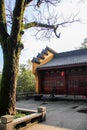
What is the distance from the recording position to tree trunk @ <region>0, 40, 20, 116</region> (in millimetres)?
8281

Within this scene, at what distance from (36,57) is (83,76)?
6.16m

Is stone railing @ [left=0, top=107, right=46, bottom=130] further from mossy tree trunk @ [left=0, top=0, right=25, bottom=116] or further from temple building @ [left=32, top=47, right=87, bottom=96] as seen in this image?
temple building @ [left=32, top=47, right=87, bottom=96]

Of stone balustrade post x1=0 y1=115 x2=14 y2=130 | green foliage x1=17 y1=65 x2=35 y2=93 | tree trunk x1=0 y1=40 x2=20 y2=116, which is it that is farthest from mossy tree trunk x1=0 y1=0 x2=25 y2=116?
green foliage x1=17 y1=65 x2=35 y2=93

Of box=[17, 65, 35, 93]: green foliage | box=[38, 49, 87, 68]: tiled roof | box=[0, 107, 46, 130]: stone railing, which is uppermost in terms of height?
box=[38, 49, 87, 68]: tiled roof

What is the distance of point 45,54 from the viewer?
70.8 ft

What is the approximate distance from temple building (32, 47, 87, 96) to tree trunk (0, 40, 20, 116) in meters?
8.98

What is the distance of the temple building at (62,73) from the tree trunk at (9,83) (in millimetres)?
8980

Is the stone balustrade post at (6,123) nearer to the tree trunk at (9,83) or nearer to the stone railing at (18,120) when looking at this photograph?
the stone railing at (18,120)

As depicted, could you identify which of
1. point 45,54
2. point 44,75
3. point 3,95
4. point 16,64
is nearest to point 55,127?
point 3,95

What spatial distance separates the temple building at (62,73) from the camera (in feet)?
55.4

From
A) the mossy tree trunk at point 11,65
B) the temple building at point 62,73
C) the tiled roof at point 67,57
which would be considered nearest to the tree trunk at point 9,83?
the mossy tree trunk at point 11,65

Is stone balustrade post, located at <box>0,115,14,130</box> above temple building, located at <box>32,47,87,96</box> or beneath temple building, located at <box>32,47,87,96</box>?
beneath

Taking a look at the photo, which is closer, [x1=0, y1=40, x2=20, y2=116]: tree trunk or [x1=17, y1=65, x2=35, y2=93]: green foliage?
[x1=0, y1=40, x2=20, y2=116]: tree trunk

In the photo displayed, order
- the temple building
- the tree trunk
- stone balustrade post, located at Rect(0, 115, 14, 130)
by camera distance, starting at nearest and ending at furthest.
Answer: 1. stone balustrade post, located at Rect(0, 115, 14, 130)
2. the tree trunk
3. the temple building
